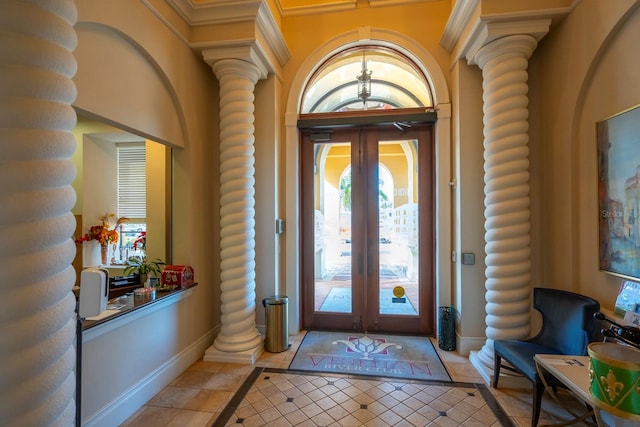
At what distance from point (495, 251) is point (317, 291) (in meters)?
2.17

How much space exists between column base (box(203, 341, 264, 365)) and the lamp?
3.30m

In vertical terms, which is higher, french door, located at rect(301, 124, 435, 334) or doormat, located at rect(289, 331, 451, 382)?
french door, located at rect(301, 124, 435, 334)

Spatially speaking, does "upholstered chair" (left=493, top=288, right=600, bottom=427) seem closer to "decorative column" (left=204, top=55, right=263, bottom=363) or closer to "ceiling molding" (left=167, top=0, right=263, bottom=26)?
"decorative column" (left=204, top=55, right=263, bottom=363)

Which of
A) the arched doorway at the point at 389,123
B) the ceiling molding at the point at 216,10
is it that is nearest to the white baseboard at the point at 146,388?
the arched doorway at the point at 389,123

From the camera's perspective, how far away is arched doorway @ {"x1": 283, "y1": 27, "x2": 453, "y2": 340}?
3.38m

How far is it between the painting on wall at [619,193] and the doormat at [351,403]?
141 centimetres

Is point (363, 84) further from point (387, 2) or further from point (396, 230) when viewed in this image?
point (396, 230)

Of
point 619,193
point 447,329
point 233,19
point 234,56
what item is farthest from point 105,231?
point 619,193

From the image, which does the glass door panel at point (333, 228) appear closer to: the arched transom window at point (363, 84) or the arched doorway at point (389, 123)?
the arched doorway at point (389, 123)

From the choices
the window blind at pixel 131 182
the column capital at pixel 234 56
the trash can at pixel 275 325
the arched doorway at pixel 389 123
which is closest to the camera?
the column capital at pixel 234 56

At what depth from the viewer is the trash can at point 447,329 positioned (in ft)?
10.5

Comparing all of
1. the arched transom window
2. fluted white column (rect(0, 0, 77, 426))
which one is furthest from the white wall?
the arched transom window

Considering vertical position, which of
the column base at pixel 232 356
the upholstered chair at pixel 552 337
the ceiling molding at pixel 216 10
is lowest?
the column base at pixel 232 356

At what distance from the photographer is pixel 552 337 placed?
2371 millimetres
